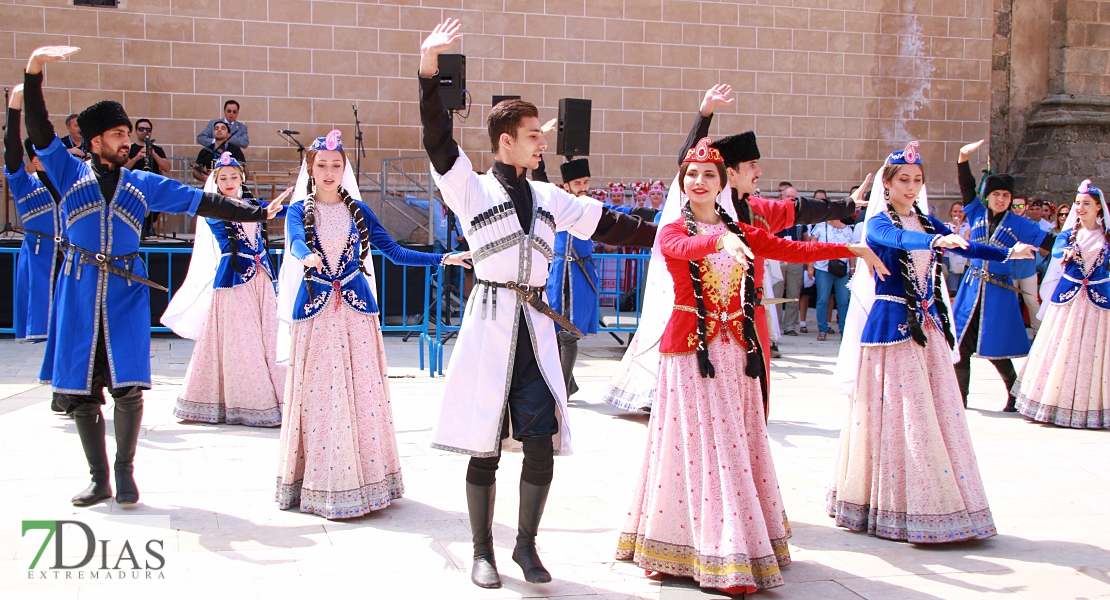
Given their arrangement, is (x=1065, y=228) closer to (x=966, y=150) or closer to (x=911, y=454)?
(x=966, y=150)

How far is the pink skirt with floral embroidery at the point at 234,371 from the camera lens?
6.93m

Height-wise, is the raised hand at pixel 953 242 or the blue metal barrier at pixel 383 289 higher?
the raised hand at pixel 953 242

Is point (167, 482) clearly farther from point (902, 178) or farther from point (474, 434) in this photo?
point (902, 178)

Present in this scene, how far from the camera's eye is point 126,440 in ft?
16.1

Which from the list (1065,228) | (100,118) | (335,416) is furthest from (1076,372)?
Result: (100,118)

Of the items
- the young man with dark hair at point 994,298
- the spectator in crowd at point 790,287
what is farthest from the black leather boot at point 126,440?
the spectator in crowd at point 790,287

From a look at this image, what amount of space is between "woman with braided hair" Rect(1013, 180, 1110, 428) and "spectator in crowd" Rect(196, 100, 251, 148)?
32.6ft

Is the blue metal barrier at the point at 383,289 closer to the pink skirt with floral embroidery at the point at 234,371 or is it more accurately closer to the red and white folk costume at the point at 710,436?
the pink skirt with floral embroidery at the point at 234,371

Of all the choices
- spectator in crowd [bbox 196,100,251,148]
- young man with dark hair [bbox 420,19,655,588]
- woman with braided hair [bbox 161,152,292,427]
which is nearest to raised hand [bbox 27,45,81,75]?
young man with dark hair [bbox 420,19,655,588]

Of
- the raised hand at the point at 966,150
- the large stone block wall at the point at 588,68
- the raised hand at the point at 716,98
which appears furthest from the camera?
the large stone block wall at the point at 588,68

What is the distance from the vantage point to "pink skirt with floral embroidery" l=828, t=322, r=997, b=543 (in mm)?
4453

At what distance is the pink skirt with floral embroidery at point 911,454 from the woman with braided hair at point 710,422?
722 mm

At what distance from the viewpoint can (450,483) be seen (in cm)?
545

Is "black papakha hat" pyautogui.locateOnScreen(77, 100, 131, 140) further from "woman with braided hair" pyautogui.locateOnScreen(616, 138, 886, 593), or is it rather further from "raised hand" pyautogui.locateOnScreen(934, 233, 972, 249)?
"raised hand" pyautogui.locateOnScreen(934, 233, 972, 249)
